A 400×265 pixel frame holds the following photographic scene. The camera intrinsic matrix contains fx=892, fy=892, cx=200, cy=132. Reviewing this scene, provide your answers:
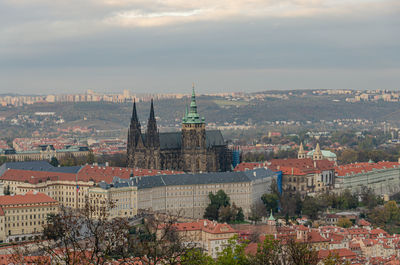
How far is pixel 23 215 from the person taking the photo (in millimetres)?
92750

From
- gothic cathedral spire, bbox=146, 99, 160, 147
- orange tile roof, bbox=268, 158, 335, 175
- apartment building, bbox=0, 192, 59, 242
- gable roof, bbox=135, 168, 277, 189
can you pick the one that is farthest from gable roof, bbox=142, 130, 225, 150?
apartment building, bbox=0, 192, 59, 242

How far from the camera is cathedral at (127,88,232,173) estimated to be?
416 feet

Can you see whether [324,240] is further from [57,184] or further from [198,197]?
[57,184]

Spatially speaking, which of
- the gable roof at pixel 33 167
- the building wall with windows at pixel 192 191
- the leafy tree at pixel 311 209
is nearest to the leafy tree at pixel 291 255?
the building wall with windows at pixel 192 191

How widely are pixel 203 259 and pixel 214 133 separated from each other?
287ft

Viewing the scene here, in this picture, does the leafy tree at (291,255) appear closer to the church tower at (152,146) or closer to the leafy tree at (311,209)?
the leafy tree at (311,209)

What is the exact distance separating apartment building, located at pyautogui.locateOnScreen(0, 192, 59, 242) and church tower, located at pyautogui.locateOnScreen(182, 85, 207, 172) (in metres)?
35.0

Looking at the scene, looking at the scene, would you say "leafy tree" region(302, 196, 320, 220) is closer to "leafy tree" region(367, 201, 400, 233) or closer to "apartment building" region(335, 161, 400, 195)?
"leafy tree" region(367, 201, 400, 233)

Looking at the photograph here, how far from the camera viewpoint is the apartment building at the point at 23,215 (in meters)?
90.6

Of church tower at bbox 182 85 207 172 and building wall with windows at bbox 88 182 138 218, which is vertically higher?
church tower at bbox 182 85 207 172

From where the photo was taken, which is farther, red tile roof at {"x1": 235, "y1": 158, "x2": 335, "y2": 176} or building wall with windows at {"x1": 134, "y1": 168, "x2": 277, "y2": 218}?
red tile roof at {"x1": 235, "y1": 158, "x2": 335, "y2": 176}

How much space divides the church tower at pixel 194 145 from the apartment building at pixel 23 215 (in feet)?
115

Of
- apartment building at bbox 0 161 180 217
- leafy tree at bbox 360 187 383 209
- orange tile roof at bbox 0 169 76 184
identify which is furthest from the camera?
leafy tree at bbox 360 187 383 209

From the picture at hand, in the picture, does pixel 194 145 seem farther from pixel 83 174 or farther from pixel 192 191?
pixel 83 174
